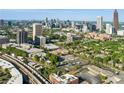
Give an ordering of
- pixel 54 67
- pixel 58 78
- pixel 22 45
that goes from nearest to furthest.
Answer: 1. pixel 58 78
2. pixel 54 67
3. pixel 22 45

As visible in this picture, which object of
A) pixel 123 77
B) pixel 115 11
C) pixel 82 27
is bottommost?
pixel 123 77

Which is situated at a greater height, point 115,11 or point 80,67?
point 115,11

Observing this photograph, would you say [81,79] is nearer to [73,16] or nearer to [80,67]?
[80,67]

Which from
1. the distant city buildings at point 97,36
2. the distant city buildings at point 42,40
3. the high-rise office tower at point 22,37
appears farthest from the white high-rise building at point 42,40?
the distant city buildings at point 97,36

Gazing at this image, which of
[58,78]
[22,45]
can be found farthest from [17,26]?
[58,78]

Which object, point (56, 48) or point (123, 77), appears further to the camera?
point (56, 48)

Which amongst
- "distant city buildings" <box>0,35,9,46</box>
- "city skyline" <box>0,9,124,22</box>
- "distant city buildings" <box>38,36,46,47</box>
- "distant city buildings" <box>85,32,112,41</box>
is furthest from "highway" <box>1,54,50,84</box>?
"distant city buildings" <box>85,32,112,41</box>

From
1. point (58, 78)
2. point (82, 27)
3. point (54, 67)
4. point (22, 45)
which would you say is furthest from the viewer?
point (82, 27)

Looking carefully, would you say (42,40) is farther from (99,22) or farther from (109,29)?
(109,29)
